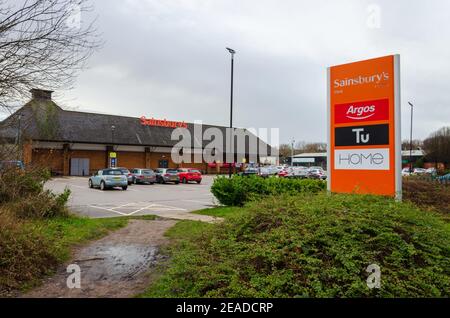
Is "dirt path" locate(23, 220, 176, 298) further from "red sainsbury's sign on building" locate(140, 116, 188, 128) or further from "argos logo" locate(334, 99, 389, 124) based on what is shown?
"red sainsbury's sign on building" locate(140, 116, 188, 128)

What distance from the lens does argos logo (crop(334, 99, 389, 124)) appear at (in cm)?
905

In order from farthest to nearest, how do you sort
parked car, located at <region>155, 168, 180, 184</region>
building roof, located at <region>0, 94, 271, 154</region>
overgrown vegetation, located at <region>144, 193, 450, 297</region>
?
building roof, located at <region>0, 94, 271, 154</region> < parked car, located at <region>155, 168, 180, 184</region> < overgrown vegetation, located at <region>144, 193, 450, 297</region>

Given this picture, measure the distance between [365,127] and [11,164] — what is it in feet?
30.1

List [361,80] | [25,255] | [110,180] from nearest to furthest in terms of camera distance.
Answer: [25,255]
[361,80]
[110,180]

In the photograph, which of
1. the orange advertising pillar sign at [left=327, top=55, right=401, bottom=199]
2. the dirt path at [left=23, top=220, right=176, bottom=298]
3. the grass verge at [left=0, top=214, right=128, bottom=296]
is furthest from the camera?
the orange advertising pillar sign at [left=327, top=55, right=401, bottom=199]

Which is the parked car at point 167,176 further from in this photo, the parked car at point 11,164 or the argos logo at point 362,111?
the argos logo at point 362,111

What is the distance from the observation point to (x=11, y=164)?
9875mm

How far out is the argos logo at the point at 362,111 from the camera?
9055 mm

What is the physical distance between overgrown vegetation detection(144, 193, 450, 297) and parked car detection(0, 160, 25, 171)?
631 cm

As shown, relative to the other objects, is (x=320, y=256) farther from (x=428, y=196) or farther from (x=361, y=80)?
(x=428, y=196)

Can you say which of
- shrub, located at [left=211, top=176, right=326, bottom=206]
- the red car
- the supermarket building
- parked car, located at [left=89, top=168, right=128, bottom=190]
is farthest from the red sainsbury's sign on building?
shrub, located at [left=211, top=176, right=326, bottom=206]

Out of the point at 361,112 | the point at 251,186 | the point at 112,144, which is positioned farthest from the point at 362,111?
the point at 112,144

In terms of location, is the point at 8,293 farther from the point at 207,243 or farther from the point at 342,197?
the point at 342,197
